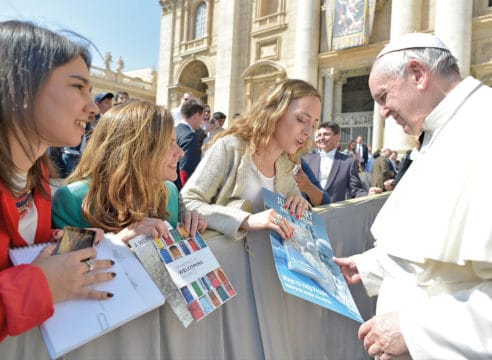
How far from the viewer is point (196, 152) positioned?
465 cm

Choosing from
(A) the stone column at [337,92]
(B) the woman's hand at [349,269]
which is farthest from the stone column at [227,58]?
(B) the woman's hand at [349,269]

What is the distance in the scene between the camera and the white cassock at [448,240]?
1.08m

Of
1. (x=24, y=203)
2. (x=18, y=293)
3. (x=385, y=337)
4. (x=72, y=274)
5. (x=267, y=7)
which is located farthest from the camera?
(x=267, y=7)

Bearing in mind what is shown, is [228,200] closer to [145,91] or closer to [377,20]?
[377,20]

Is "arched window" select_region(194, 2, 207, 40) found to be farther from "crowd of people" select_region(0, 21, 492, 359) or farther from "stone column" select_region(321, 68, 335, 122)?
"crowd of people" select_region(0, 21, 492, 359)

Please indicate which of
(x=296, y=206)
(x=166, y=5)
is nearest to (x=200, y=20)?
(x=166, y=5)

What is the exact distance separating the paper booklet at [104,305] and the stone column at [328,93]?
15278 mm

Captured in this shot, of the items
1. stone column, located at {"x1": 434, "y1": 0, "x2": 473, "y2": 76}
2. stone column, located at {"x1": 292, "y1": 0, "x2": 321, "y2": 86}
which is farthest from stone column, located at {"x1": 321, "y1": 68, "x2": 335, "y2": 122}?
stone column, located at {"x1": 434, "y1": 0, "x2": 473, "y2": 76}

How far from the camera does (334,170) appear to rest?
4.61m

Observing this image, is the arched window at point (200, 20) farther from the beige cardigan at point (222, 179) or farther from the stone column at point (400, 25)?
the beige cardigan at point (222, 179)

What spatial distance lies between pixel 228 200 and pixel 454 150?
1188 millimetres

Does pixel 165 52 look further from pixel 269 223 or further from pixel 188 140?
pixel 269 223

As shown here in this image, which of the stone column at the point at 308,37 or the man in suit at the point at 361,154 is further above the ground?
the stone column at the point at 308,37

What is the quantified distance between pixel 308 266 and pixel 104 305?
1.00 m
